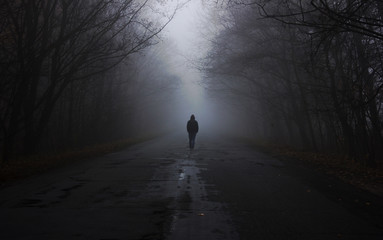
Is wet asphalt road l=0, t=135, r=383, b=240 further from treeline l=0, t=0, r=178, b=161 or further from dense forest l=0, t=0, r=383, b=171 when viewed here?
treeline l=0, t=0, r=178, b=161

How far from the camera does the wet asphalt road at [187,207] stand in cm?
454

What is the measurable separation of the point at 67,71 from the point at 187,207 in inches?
646

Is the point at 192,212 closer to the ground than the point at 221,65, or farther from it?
closer to the ground

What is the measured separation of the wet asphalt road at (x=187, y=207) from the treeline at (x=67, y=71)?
22.8 feet

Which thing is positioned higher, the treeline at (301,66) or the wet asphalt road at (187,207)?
the treeline at (301,66)

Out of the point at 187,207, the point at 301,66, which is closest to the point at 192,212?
the point at 187,207

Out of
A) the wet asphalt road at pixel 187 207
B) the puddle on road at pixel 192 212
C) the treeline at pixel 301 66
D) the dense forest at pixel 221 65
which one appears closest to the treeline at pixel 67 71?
the dense forest at pixel 221 65

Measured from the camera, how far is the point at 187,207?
5828mm

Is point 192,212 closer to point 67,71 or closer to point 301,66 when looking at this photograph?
point 301,66

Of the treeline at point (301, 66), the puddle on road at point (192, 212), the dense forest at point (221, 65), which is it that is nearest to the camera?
the puddle on road at point (192, 212)

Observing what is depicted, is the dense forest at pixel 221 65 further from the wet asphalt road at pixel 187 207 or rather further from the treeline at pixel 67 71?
the wet asphalt road at pixel 187 207

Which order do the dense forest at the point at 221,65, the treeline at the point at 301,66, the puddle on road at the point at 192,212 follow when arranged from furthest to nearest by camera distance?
the treeline at the point at 301,66 → the dense forest at the point at 221,65 → the puddle on road at the point at 192,212

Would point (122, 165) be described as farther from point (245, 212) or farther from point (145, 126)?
point (145, 126)

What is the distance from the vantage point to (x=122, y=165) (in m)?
11.4
